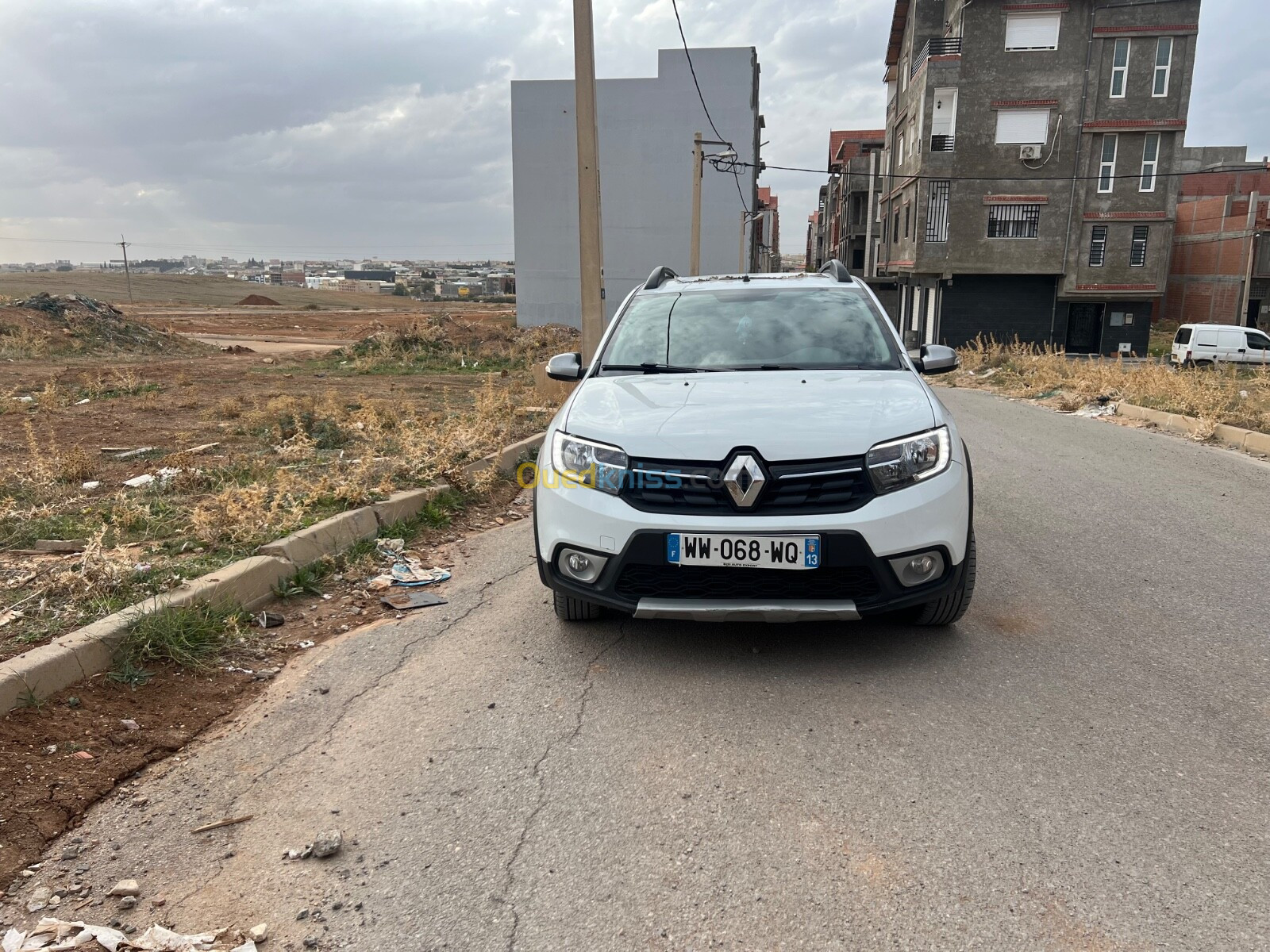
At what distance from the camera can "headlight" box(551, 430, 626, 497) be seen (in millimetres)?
3768

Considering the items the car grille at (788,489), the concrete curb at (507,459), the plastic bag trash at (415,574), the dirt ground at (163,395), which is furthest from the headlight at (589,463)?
the dirt ground at (163,395)

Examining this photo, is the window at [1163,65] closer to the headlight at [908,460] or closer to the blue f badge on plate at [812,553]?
the headlight at [908,460]

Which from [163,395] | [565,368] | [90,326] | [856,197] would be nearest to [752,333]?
[565,368]

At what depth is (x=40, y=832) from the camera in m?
2.76

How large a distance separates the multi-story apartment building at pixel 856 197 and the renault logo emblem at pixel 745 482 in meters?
50.5

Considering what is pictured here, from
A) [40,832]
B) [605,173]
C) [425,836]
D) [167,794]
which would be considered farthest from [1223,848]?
[605,173]

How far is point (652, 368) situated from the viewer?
15.6 ft

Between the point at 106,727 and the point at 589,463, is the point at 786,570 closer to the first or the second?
the point at 589,463

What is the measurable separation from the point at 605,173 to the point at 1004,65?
20503 mm

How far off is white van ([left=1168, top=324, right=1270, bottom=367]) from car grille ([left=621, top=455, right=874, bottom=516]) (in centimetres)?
3015

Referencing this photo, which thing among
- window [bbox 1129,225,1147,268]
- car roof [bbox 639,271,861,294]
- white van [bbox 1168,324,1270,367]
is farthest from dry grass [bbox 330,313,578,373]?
window [bbox 1129,225,1147,268]

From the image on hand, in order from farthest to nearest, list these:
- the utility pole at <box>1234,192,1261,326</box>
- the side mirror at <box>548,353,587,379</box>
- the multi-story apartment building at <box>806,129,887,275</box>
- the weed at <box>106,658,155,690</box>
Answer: the multi-story apartment building at <box>806,129,887,275</box>
the utility pole at <box>1234,192,1261,326</box>
the side mirror at <box>548,353,587,379</box>
the weed at <box>106,658,155,690</box>

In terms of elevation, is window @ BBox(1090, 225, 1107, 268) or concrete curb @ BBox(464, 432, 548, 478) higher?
window @ BBox(1090, 225, 1107, 268)

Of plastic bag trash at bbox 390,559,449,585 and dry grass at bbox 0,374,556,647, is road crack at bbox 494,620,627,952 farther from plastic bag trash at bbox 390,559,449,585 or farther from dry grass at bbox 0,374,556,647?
dry grass at bbox 0,374,556,647
